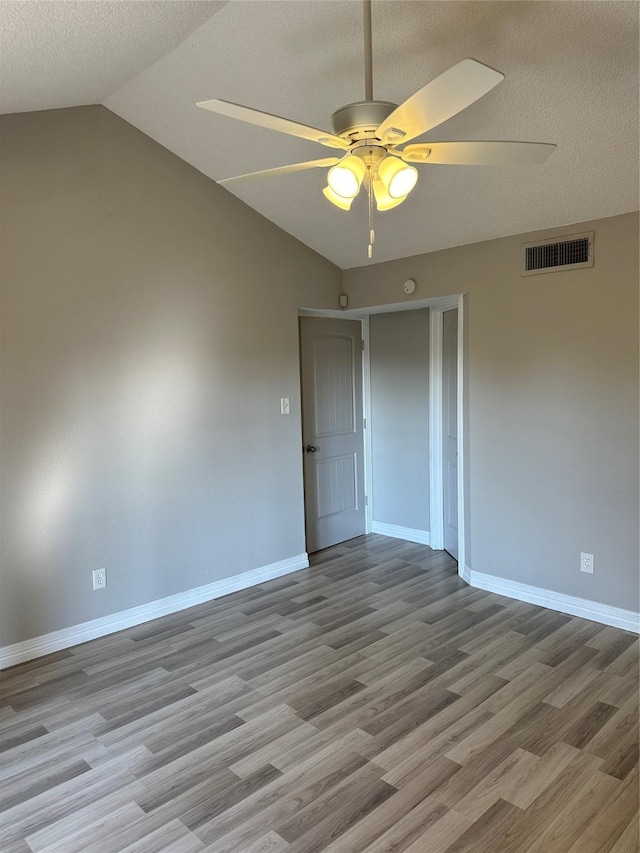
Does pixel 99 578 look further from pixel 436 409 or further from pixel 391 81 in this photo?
pixel 391 81

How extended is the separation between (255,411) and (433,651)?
2.02 m

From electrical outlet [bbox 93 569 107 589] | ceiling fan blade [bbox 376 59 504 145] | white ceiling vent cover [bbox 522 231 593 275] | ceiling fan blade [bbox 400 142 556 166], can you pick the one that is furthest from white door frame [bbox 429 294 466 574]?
ceiling fan blade [bbox 376 59 504 145]

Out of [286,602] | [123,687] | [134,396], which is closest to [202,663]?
[123,687]

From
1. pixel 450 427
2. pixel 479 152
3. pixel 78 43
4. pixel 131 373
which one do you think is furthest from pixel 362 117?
pixel 450 427

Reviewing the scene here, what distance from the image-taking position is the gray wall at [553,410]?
3.29 metres

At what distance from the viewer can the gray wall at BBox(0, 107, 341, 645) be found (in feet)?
10.3

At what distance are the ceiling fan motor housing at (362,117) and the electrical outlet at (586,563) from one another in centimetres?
280

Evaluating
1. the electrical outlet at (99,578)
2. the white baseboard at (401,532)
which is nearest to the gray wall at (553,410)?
the white baseboard at (401,532)

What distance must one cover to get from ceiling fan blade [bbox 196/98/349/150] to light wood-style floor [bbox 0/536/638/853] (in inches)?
90.9

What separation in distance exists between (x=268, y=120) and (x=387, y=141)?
0.38m

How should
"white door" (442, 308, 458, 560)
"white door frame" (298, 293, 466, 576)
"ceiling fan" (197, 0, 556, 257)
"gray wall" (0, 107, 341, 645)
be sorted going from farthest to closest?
"white door" (442, 308, 458, 560) → "white door frame" (298, 293, 466, 576) → "gray wall" (0, 107, 341, 645) → "ceiling fan" (197, 0, 556, 257)

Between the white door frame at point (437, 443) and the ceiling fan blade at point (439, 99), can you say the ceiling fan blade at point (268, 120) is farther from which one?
the white door frame at point (437, 443)

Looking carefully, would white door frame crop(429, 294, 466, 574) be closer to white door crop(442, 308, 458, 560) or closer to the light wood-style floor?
white door crop(442, 308, 458, 560)

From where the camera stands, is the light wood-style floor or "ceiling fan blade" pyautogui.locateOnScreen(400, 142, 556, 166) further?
the light wood-style floor
